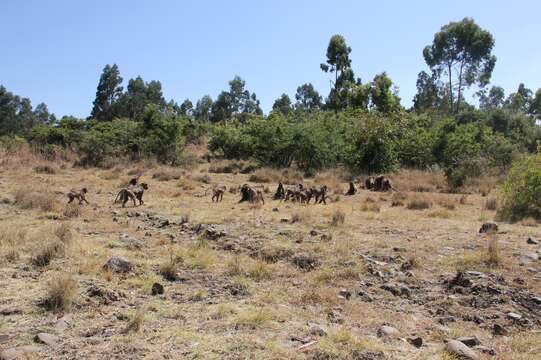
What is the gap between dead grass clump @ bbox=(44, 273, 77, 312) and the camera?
5.78 m

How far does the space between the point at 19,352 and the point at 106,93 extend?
64.9m

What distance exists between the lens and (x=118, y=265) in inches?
286

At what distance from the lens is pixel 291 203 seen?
1548 cm

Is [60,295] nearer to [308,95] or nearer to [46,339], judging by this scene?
[46,339]

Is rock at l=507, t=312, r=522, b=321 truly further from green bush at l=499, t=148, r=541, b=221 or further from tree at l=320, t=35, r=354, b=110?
tree at l=320, t=35, r=354, b=110

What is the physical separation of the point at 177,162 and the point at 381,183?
12.6 meters

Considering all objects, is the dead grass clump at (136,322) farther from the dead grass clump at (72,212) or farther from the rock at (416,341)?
the dead grass clump at (72,212)

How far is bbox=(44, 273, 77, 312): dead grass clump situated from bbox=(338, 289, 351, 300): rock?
339 centimetres

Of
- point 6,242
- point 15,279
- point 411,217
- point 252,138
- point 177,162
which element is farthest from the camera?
point 252,138

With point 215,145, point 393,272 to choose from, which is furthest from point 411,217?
point 215,145

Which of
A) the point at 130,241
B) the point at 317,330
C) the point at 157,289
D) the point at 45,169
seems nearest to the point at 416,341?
the point at 317,330

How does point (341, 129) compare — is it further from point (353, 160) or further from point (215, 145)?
point (215, 145)

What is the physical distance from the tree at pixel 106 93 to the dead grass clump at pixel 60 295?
62190 millimetres

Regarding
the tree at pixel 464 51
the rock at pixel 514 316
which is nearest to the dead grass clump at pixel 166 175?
the rock at pixel 514 316
